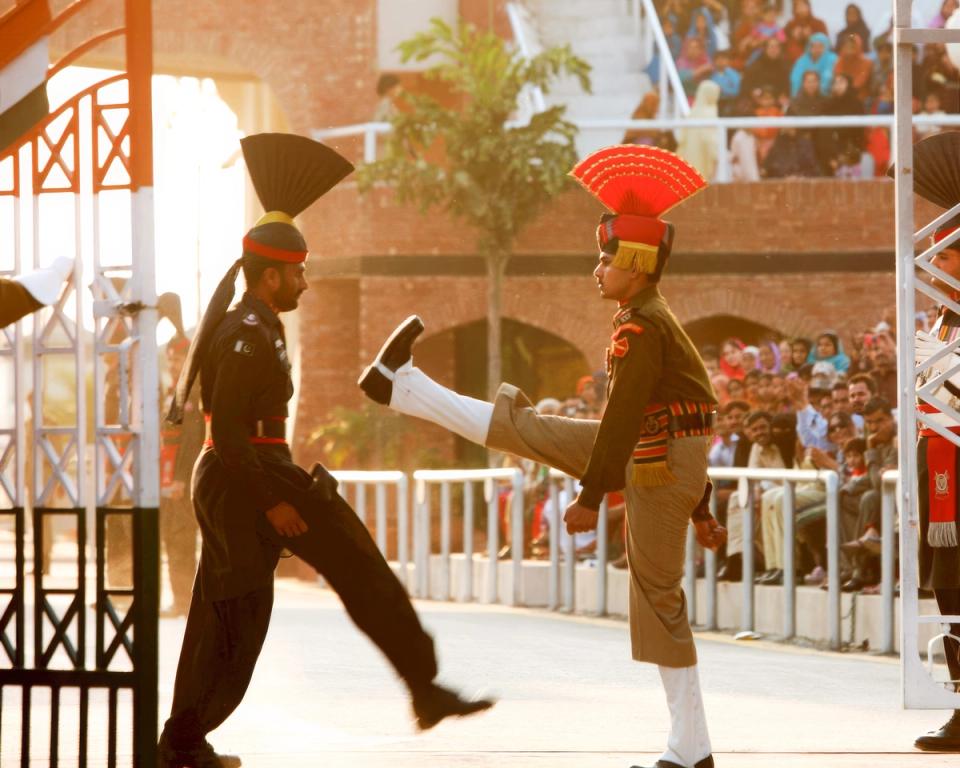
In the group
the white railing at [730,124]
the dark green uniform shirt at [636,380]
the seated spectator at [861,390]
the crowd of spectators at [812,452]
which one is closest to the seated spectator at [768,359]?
the crowd of spectators at [812,452]

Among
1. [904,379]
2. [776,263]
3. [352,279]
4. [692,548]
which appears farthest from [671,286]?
[904,379]

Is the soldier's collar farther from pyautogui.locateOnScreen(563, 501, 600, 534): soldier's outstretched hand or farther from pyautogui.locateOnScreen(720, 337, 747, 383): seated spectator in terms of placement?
pyautogui.locateOnScreen(720, 337, 747, 383): seated spectator

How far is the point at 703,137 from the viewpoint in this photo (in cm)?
2528

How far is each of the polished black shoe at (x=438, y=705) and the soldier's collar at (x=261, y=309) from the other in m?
1.39

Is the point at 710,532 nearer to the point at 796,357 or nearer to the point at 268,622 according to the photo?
the point at 268,622

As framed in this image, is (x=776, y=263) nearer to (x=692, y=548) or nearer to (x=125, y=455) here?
(x=692, y=548)

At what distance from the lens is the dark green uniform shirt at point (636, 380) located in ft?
22.9

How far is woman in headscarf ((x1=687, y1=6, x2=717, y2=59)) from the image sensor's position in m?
26.5

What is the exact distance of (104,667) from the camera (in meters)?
6.54

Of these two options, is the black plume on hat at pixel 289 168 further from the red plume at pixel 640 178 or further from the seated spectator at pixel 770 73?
the seated spectator at pixel 770 73

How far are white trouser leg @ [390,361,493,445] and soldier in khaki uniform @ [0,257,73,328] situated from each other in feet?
5.24

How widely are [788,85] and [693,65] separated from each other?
1.51 m

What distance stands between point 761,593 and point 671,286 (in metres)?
13.7

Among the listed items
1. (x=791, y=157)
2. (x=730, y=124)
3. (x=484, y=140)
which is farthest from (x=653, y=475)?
(x=791, y=157)
